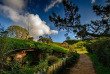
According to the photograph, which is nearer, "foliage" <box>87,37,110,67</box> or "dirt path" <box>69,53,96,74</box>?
"foliage" <box>87,37,110,67</box>

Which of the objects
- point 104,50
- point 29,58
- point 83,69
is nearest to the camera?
point 104,50

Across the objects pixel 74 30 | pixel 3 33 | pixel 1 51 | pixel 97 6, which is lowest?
pixel 1 51

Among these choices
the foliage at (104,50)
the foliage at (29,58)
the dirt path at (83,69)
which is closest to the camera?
the foliage at (104,50)

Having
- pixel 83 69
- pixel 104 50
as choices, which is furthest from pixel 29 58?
pixel 104 50

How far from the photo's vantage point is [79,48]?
40.8 metres

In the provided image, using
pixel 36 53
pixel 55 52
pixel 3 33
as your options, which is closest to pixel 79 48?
pixel 55 52

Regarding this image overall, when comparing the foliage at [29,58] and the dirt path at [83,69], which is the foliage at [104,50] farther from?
the foliage at [29,58]

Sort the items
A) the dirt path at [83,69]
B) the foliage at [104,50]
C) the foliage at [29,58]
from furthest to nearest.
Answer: the foliage at [29,58] → the dirt path at [83,69] → the foliage at [104,50]

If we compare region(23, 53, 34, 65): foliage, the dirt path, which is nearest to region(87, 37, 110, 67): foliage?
the dirt path

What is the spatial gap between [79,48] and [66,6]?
128 ft

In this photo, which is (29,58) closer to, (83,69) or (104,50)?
(83,69)

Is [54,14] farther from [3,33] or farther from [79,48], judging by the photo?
[79,48]

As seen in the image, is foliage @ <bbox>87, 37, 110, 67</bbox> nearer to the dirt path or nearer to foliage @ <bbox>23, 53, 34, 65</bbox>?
the dirt path

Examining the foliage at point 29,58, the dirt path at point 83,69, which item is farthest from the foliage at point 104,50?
the foliage at point 29,58
